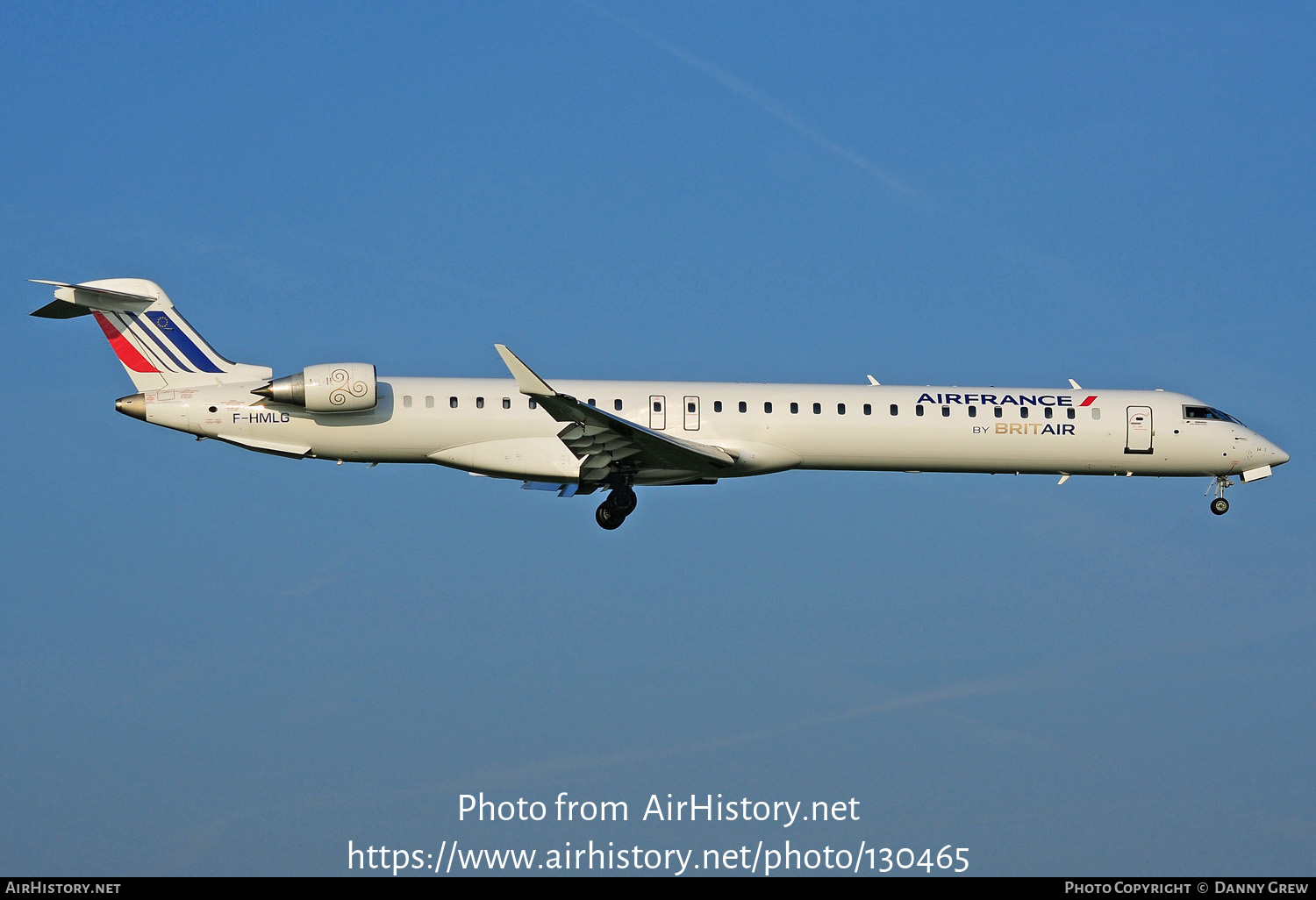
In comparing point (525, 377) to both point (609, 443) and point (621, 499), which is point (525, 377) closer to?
point (609, 443)

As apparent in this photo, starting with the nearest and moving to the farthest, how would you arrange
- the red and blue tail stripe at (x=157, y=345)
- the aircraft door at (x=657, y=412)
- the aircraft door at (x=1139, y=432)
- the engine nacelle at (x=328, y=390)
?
the engine nacelle at (x=328, y=390)
the aircraft door at (x=657, y=412)
the red and blue tail stripe at (x=157, y=345)
the aircraft door at (x=1139, y=432)

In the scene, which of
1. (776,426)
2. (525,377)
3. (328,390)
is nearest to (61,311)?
(328,390)

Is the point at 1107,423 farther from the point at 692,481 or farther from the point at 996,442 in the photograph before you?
the point at 692,481

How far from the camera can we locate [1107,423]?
34.2 meters

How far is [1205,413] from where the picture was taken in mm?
35000

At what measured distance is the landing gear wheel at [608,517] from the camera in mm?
32344

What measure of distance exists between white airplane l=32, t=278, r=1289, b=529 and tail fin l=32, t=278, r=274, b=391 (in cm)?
4

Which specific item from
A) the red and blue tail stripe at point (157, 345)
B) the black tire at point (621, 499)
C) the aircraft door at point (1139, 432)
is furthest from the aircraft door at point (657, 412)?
the aircraft door at point (1139, 432)

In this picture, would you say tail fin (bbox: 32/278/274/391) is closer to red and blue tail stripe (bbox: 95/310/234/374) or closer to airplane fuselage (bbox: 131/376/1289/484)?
red and blue tail stripe (bbox: 95/310/234/374)

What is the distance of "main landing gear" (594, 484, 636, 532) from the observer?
32344 millimetres

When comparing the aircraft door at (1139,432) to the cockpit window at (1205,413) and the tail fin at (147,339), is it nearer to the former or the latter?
the cockpit window at (1205,413)

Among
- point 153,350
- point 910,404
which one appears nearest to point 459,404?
point 153,350

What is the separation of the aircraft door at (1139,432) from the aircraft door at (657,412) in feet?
34.0
